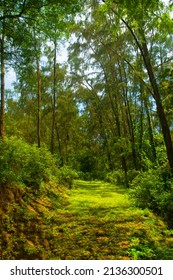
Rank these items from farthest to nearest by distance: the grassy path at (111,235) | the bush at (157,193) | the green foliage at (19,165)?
the bush at (157,193), the green foliage at (19,165), the grassy path at (111,235)

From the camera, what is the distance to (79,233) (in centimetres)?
762

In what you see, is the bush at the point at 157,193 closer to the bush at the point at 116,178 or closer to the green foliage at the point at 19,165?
the green foliage at the point at 19,165

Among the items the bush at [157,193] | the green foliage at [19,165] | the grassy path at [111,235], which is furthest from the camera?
the bush at [157,193]

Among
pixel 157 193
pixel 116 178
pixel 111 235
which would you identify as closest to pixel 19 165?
pixel 111 235

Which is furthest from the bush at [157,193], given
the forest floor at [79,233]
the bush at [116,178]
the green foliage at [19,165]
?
the bush at [116,178]

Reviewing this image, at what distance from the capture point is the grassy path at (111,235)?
20.7ft

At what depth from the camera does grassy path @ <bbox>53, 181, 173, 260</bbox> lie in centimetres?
631

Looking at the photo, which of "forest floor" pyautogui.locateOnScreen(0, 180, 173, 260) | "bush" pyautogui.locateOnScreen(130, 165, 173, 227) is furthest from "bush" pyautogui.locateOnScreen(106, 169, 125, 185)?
"forest floor" pyautogui.locateOnScreen(0, 180, 173, 260)

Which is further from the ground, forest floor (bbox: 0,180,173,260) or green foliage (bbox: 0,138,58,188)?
green foliage (bbox: 0,138,58,188)

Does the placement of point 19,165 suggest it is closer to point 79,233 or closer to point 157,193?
point 79,233

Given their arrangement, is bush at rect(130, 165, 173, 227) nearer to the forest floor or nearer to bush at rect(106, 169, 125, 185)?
the forest floor

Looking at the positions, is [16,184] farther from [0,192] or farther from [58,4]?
[58,4]

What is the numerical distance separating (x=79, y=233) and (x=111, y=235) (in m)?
0.85
